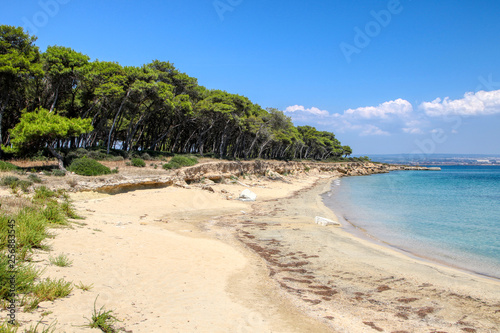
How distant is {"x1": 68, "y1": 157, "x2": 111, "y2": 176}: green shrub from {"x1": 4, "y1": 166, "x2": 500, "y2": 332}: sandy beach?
618cm

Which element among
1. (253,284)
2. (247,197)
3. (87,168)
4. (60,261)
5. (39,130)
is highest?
(39,130)

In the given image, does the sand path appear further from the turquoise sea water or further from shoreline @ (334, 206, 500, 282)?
the turquoise sea water

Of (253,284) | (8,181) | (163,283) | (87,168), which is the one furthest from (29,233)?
(87,168)

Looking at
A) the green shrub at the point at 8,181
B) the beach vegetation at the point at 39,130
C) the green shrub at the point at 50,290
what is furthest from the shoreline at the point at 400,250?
the beach vegetation at the point at 39,130

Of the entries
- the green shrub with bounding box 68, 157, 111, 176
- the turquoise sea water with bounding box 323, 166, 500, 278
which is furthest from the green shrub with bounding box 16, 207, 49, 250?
the turquoise sea water with bounding box 323, 166, 500, 278

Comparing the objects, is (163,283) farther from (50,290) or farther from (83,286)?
(50,290)

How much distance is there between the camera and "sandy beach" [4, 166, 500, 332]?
5.07 m

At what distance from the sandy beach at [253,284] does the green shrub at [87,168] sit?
618 cm

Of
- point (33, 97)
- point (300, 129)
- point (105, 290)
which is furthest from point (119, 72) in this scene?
point (300, 129)

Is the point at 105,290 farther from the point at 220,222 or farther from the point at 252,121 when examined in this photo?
the point at 252,121

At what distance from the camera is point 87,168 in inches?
703

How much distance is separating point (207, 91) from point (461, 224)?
35.3 metres

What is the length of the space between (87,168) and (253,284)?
14.9 m

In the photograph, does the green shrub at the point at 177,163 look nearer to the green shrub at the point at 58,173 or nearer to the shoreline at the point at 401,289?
the green shrub at the point at 58,173
